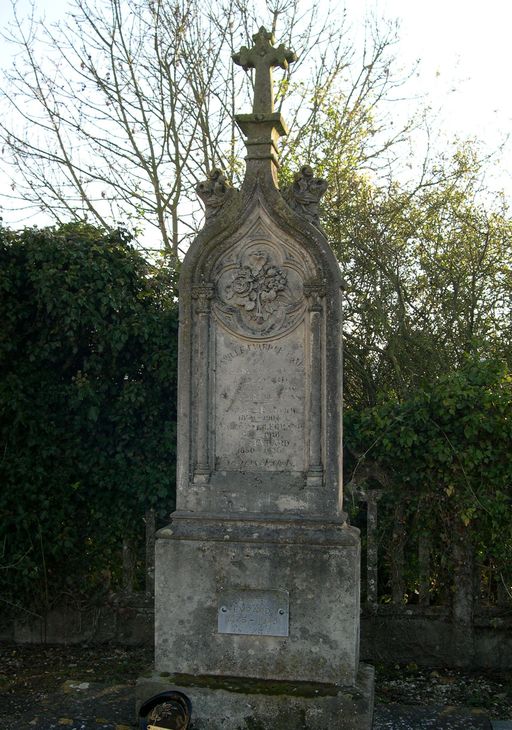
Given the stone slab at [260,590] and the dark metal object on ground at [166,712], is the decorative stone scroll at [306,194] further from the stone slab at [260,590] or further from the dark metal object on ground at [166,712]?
the dark metal object on ground at [166,712]

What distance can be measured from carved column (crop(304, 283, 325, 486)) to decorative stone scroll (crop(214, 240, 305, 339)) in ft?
0.31

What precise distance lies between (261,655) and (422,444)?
7.86ft

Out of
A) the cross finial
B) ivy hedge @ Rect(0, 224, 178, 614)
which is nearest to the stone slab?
ivy hedge @ Rect(0, 224, 178, 614)

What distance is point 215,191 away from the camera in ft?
15.8

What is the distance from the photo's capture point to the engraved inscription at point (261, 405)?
4645 millimetres

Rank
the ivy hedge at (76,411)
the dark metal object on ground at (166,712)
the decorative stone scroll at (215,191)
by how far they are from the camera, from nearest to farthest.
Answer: the dark metal object on ground at (166,712)
the decorative stone scroll at (215,191)
the ivy hedge at (76,411)

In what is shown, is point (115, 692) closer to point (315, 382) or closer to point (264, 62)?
point (315, 382)

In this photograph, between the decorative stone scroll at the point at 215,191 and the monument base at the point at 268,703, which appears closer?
the monument base at the point at 268,703

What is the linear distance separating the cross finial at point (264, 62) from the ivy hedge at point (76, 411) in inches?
91.2

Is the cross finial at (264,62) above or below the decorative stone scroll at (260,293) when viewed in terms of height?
above

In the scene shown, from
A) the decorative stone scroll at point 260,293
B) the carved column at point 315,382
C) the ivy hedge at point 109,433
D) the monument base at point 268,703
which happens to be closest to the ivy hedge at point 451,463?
the ivy hedge at point 109,433

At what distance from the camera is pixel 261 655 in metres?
4.48

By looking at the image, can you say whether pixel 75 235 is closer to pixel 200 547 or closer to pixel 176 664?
pixel 200 547

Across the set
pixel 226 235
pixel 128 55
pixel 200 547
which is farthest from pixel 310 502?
pixel 128 55
